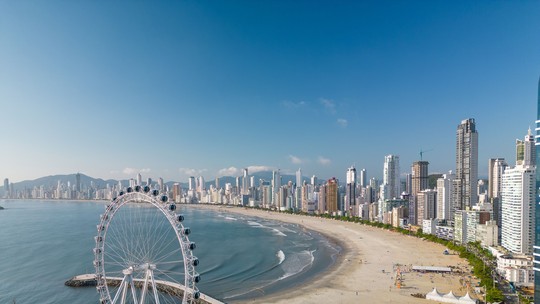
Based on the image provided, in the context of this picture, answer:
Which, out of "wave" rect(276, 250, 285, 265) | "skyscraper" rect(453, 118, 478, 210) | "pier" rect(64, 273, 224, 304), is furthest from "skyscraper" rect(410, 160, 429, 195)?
"pier" rect(64, 273, 224, 304)

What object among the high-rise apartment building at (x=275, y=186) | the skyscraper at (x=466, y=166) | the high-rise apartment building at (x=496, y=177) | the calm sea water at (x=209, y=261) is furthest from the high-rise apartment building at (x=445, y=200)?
the high-rise apartment building at (x=275, y=186)

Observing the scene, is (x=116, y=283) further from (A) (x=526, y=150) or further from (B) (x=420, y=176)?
(B) (x=420, y=176)

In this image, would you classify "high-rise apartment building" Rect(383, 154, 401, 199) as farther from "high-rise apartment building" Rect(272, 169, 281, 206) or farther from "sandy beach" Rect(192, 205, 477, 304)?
"sandy beach" Rect(192, 205, 477, 304)

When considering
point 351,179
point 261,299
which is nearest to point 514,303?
point 261,299

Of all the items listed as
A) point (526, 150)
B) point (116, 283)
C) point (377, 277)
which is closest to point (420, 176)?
point (526, 150)

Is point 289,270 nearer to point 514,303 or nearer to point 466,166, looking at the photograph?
point 514,303

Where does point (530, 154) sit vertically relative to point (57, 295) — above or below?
above
